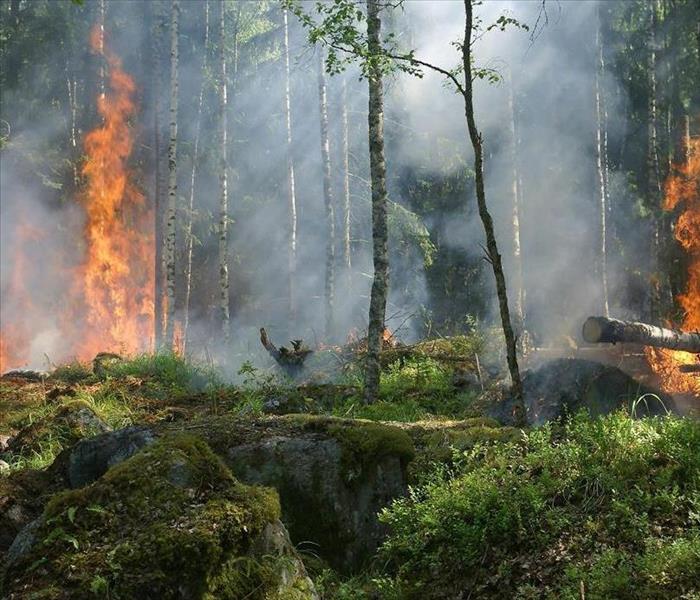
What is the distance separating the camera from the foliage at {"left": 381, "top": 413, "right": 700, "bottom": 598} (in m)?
4.25

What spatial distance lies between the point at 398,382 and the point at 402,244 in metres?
15.1

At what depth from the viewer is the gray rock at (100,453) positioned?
6.26m

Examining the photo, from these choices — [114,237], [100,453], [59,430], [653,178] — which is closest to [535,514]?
[100,453]

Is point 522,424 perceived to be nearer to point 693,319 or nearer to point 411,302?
point 693,319

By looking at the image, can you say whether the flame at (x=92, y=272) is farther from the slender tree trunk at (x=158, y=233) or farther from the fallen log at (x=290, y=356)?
the fallen log at (x=290, y=356)

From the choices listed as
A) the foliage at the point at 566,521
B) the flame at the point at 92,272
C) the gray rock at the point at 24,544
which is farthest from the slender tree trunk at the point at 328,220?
the gray rock at the point at 24,544

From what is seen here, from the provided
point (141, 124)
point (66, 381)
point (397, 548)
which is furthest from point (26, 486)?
point (141, 124)

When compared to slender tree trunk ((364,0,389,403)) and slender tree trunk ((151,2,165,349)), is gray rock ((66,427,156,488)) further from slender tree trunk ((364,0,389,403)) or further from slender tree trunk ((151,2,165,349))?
slender tree trunk ((151,2,165,349))

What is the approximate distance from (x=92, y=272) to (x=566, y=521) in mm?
22943

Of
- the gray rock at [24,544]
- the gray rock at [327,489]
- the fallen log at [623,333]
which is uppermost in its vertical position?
the fallen log at [623,333]

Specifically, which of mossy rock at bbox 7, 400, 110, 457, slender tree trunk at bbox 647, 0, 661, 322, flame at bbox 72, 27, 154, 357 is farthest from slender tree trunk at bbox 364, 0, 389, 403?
flame at bbox 72, 27, 154, 357

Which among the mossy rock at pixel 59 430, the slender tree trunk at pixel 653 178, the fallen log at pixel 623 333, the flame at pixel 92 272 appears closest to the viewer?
the mossy rock at pixel 59 430

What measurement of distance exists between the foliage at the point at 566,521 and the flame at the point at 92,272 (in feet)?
67.6

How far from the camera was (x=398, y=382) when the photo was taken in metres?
11.9
